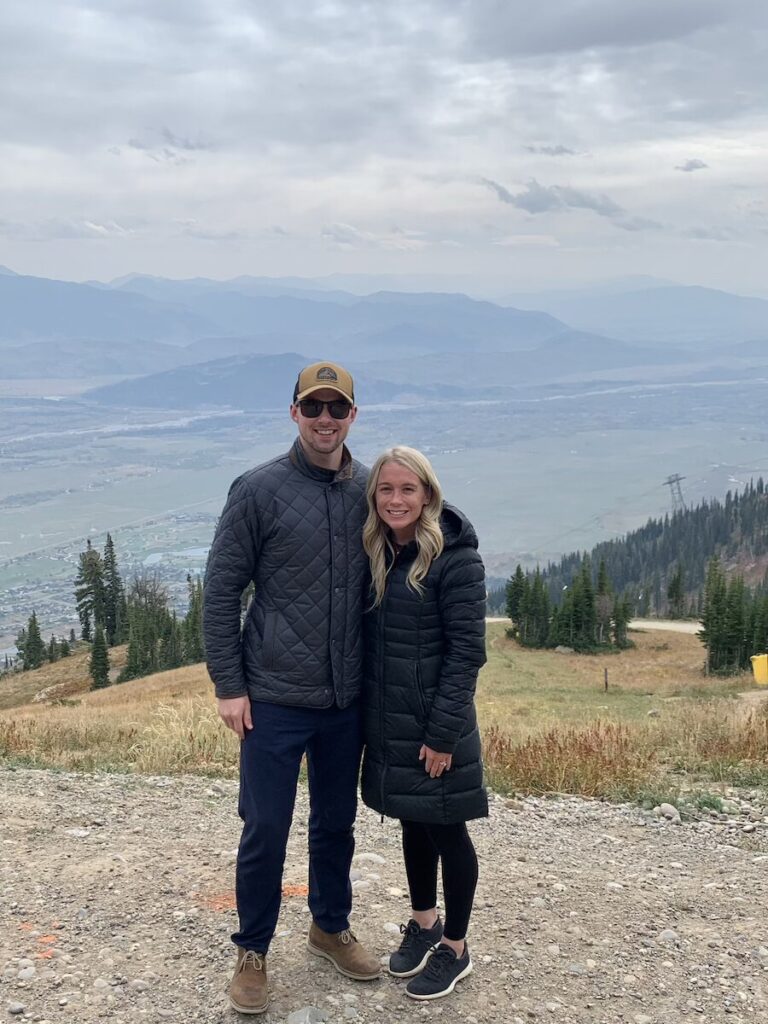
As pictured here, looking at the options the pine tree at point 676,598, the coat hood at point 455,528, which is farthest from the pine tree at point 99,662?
the coat hood at point 455,528

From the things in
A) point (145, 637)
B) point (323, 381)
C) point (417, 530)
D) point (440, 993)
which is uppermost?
point (323, 381)

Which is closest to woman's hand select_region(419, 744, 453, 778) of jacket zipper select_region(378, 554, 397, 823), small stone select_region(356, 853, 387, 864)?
jacket zipper select_region(378, 554, 397, 823)

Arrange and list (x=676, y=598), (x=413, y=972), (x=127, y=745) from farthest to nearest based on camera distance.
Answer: (x=676, y=598) < (x=127, y=745) < (x=413, y=972)

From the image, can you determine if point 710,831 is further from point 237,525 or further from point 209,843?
point 237,525

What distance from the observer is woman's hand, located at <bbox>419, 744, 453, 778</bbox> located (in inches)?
190

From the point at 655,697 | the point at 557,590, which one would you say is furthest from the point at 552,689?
the point at 557,590

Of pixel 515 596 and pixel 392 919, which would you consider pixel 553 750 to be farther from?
pixel 515 596

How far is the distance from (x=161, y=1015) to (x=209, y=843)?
2.78 m

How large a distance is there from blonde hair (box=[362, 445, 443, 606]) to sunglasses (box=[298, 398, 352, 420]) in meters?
0.36

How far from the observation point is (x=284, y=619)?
484 centimetres

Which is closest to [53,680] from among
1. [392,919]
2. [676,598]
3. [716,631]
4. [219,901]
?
[716,631]

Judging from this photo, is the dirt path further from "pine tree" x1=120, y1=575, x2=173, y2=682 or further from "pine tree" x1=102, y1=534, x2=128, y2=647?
"pine tree" x1=102, y1=534, x2=128, y2=647

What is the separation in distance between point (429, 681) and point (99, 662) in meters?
60.9

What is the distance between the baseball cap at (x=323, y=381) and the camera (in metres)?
4.73
